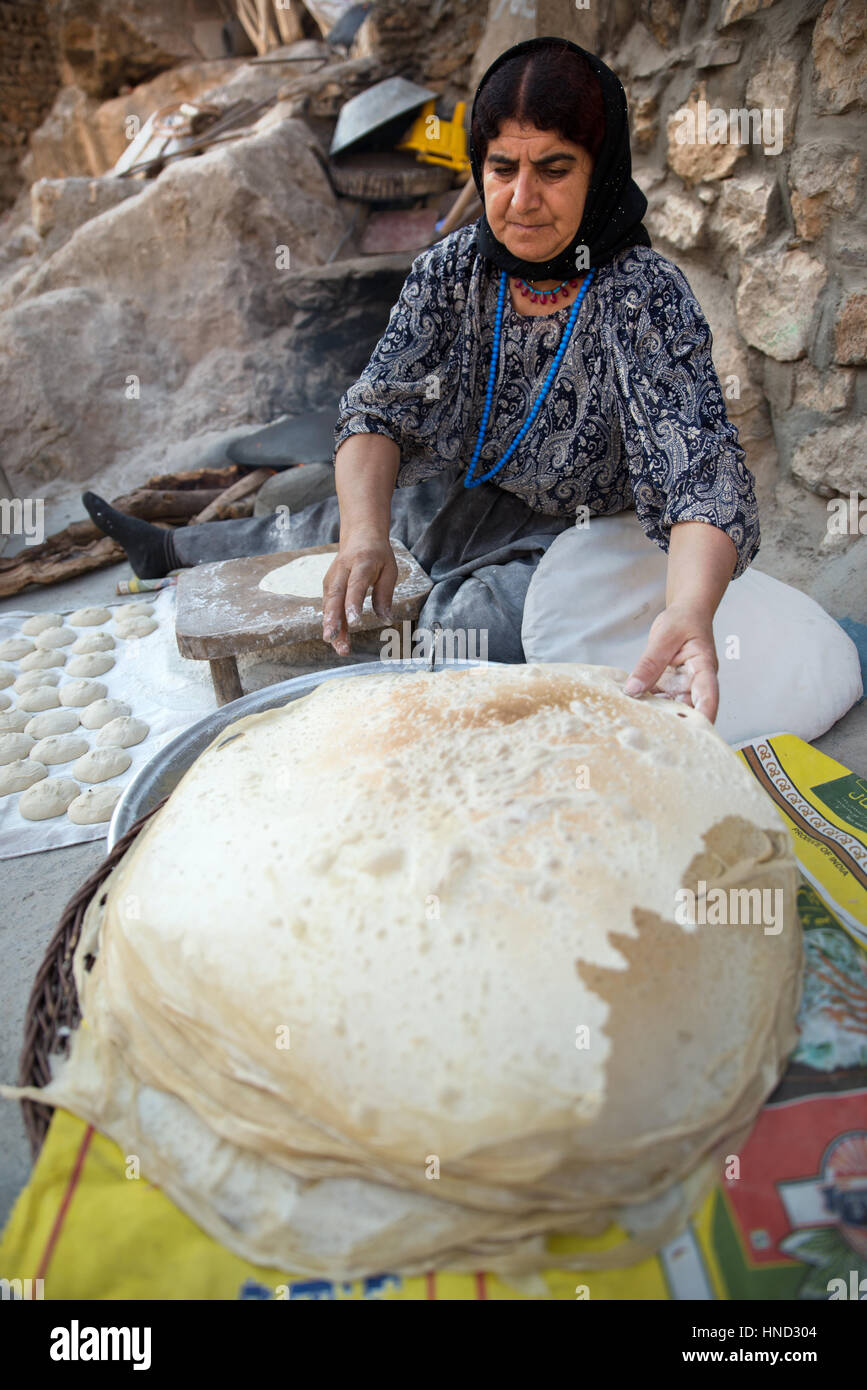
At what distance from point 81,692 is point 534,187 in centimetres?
179

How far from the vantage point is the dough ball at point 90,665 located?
2.43 meters

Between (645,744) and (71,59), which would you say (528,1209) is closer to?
(645,744)

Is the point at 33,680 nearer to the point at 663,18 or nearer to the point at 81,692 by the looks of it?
the point at 81,692

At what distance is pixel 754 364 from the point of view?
7.70 ft

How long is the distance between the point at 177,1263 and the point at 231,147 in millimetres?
5250

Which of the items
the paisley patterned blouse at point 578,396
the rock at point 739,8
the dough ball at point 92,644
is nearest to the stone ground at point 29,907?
the dough ball at point 92,644

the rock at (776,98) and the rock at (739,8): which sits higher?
the rock at (739,8)

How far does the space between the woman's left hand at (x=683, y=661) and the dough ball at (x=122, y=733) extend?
150 cm

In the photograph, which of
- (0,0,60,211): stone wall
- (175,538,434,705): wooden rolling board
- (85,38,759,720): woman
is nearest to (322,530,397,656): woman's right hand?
(85,38,759,720): woman

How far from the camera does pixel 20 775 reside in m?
1.98

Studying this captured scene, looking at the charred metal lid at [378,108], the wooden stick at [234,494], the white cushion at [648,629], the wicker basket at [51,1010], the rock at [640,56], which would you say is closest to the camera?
the wicker basket at [51,1010]

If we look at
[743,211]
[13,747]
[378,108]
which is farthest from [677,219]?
[378,108]

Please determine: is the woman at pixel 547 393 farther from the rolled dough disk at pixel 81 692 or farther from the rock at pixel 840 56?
the rolled dough disk at pixel 81 692
